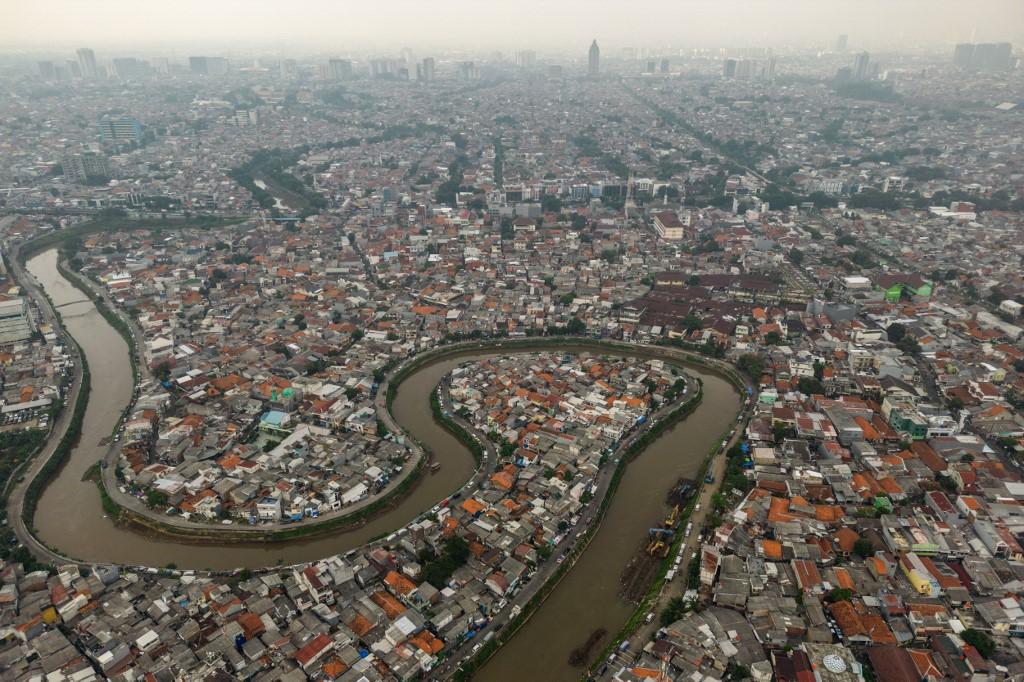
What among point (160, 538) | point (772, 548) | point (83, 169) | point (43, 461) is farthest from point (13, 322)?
point (83, 169)

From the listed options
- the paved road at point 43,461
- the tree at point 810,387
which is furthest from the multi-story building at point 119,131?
the tree at point 810,387

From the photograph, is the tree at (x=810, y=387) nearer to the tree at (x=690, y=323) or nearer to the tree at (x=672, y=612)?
the tree at (x=690, y=323)

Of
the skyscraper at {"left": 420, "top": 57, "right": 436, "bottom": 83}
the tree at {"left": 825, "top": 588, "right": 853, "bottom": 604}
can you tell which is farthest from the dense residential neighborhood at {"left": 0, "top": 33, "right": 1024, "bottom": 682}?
the skyscraper at {"left": 420, "top": 57, "right": 436, "bottom": 83}

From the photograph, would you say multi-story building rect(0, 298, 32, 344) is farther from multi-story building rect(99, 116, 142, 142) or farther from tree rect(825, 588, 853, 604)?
multi-story building rect(99, 116, 142, 142)

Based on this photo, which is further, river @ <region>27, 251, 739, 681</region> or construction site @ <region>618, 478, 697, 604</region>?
construction site @ <region>618, 478, 697, 604</region>

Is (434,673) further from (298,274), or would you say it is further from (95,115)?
(95,115)

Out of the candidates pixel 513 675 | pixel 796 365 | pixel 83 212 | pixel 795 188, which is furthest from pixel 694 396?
pixel 83 212
